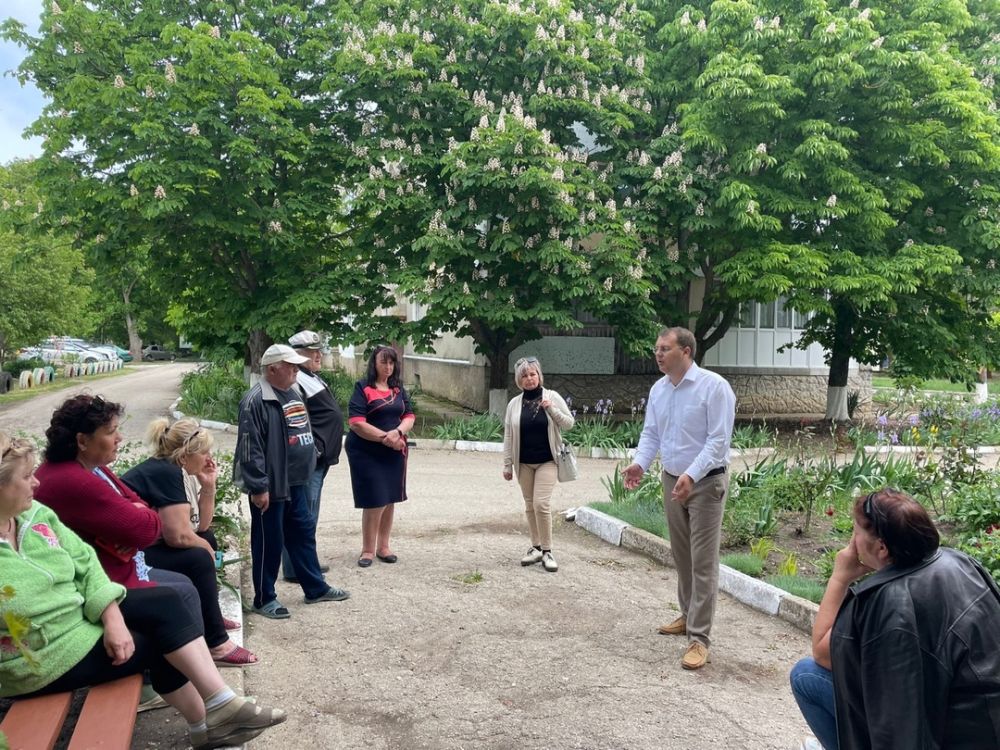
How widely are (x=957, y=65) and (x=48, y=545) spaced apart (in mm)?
15251

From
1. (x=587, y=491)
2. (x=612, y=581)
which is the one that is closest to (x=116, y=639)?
(x=612, y=581)

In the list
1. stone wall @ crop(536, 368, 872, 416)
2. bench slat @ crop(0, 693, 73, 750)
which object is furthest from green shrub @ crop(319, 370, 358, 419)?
bench slat @ crop(0, 693, 73, 750)

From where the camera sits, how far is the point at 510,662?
15.4 feet

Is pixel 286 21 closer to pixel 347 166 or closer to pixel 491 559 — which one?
pixel 347 166

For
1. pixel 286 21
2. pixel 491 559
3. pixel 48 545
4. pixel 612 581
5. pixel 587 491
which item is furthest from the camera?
pixel 286 21

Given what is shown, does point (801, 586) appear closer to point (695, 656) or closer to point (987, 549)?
point (987, 549)

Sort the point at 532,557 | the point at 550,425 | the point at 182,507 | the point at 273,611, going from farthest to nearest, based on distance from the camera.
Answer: the point at 532,557
the point at 550,425
the point at 273,611
the point at 182,507

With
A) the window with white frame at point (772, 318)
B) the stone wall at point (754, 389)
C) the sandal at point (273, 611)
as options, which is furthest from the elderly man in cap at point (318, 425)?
the window with white frame at point (772, 318)

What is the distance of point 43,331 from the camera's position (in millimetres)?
27234

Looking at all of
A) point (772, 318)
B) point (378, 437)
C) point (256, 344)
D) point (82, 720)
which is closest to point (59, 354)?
point (256, 344)

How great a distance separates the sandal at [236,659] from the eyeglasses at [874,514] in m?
3.31

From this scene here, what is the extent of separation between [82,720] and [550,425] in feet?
13.6

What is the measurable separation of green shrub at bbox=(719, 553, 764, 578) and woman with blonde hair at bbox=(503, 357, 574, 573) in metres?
1.38

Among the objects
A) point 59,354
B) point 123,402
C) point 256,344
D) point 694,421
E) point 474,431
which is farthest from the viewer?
point 59,354
